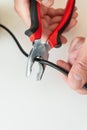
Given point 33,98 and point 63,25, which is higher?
point 63,25

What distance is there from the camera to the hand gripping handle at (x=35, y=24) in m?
0.44

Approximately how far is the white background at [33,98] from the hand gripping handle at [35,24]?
0.09 metres

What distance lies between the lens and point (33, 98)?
50 cm

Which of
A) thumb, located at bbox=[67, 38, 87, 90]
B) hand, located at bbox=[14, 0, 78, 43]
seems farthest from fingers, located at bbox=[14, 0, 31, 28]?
thumb, located at bbox=[67, 38, 87, 90]

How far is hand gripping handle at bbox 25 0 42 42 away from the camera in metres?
0.44

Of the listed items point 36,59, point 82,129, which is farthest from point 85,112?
point 36,59

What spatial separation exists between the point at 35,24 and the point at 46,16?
121 mm

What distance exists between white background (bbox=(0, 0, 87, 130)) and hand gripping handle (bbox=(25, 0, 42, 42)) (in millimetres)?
88

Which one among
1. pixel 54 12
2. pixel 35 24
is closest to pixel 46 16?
pixel 54 12

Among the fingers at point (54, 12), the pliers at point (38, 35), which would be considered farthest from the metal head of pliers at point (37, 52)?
the fingers at point (54, 12)

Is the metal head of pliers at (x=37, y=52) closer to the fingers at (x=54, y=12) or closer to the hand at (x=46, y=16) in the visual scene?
the hand at (x=46, y=16)

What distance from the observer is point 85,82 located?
0.44 meters

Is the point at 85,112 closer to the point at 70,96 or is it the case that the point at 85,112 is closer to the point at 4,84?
the point at 70,96

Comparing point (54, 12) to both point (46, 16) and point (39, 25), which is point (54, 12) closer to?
point (46, 16)
